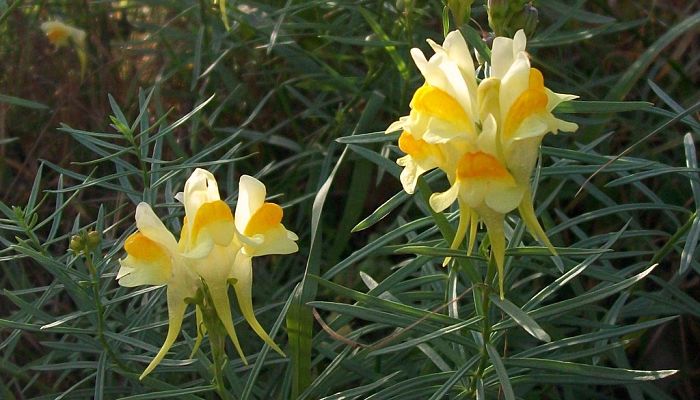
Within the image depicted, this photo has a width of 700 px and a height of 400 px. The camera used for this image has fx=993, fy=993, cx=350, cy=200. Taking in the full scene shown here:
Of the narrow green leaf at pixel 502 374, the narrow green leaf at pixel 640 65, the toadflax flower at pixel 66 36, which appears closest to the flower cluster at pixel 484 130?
the narrow green leaf at pixel 502 374

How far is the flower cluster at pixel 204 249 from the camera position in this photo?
39.5 inches

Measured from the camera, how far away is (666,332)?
5.76ft

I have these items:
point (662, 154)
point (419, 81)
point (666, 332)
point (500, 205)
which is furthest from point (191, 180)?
point (662, 154)

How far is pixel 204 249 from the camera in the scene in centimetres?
99

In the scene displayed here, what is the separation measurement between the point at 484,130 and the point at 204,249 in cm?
30

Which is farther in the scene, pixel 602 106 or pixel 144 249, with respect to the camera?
pixel 602 106

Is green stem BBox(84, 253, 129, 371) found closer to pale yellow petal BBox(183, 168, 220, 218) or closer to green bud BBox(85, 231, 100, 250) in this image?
green bud BBox(85, 231, 100, 250)

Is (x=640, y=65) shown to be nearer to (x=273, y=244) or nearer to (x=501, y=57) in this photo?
(x=501, y=57)

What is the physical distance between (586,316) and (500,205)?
2.34 feet

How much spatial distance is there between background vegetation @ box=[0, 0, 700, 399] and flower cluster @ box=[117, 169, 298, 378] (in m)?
0.11

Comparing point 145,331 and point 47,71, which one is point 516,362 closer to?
point 145,331

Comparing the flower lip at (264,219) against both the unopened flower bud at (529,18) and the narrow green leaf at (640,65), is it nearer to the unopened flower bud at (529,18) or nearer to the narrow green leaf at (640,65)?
the unopened flower bud at (529,18)

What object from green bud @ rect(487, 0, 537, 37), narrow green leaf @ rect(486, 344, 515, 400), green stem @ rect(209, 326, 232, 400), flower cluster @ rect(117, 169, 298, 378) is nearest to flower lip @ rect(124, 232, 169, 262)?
flower cluster @ rect(117, 169, 298, 378)

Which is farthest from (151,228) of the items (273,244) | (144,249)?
(273,244)
